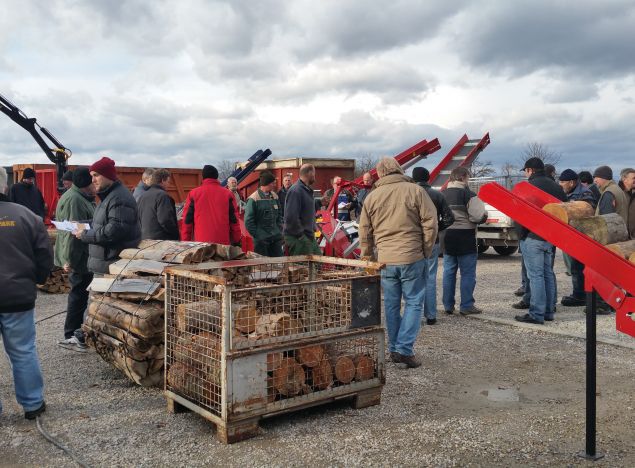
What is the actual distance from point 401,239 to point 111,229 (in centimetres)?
282

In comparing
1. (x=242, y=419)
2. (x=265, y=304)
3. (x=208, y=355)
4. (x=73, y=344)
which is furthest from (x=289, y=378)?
(x=73, y=344)

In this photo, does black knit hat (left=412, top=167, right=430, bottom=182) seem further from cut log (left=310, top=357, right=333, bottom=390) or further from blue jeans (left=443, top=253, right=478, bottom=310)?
cut log (left=310, top=357, right=333, bottom=390)

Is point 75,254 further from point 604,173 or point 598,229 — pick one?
point 604,173

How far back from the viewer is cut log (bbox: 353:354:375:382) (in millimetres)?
4934

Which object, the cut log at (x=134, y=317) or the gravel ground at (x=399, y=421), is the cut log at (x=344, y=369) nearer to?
the gravel ground at (x=399, y=421)

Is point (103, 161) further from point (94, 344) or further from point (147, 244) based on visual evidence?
point (94, 344)

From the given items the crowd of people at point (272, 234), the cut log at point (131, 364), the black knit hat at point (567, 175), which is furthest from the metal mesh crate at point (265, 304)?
the black knit hat at point (567, 175)

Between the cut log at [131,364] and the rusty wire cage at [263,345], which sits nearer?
the rusty wire cage at [263,345]

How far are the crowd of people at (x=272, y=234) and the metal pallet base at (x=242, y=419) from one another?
3.53ft

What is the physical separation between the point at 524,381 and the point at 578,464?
178cm

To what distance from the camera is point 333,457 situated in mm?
3994

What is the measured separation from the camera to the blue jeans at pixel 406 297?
5.93 m

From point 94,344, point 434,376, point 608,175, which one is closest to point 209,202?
point 94,344

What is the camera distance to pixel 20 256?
183 inches
